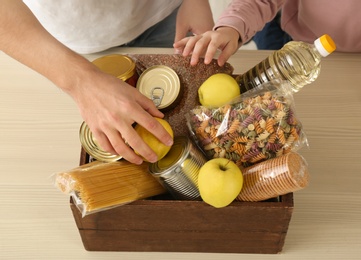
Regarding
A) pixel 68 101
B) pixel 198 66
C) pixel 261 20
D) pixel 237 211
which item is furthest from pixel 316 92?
pixel 68 101

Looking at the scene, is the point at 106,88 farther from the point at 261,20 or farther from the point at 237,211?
the point at 261,20

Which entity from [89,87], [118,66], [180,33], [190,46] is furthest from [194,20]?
[89,87]

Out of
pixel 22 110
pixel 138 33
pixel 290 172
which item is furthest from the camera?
pixel 138 33

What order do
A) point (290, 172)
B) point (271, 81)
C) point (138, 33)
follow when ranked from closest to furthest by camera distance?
1. point (290, 172)
2. point (271, 81)
3. point (138, 33)

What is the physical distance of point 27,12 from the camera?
82 centimetres

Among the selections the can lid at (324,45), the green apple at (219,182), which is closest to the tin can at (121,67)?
the green apple at (219,182)

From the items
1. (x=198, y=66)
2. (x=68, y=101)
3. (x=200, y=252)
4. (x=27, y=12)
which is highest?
(x=27, y=12)

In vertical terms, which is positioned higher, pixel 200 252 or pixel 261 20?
pixel 261 20

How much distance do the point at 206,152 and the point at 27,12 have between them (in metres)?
0.38

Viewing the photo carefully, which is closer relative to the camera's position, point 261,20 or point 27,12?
point 27,12

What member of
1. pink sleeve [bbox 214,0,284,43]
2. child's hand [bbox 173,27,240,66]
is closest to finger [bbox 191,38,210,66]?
child's hand [bbox 173,27,240,66]

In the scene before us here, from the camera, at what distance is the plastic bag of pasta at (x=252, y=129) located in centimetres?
79

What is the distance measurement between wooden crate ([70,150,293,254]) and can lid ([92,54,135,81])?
0.16 meters

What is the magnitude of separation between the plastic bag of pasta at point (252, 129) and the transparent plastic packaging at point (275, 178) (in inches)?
1.2
